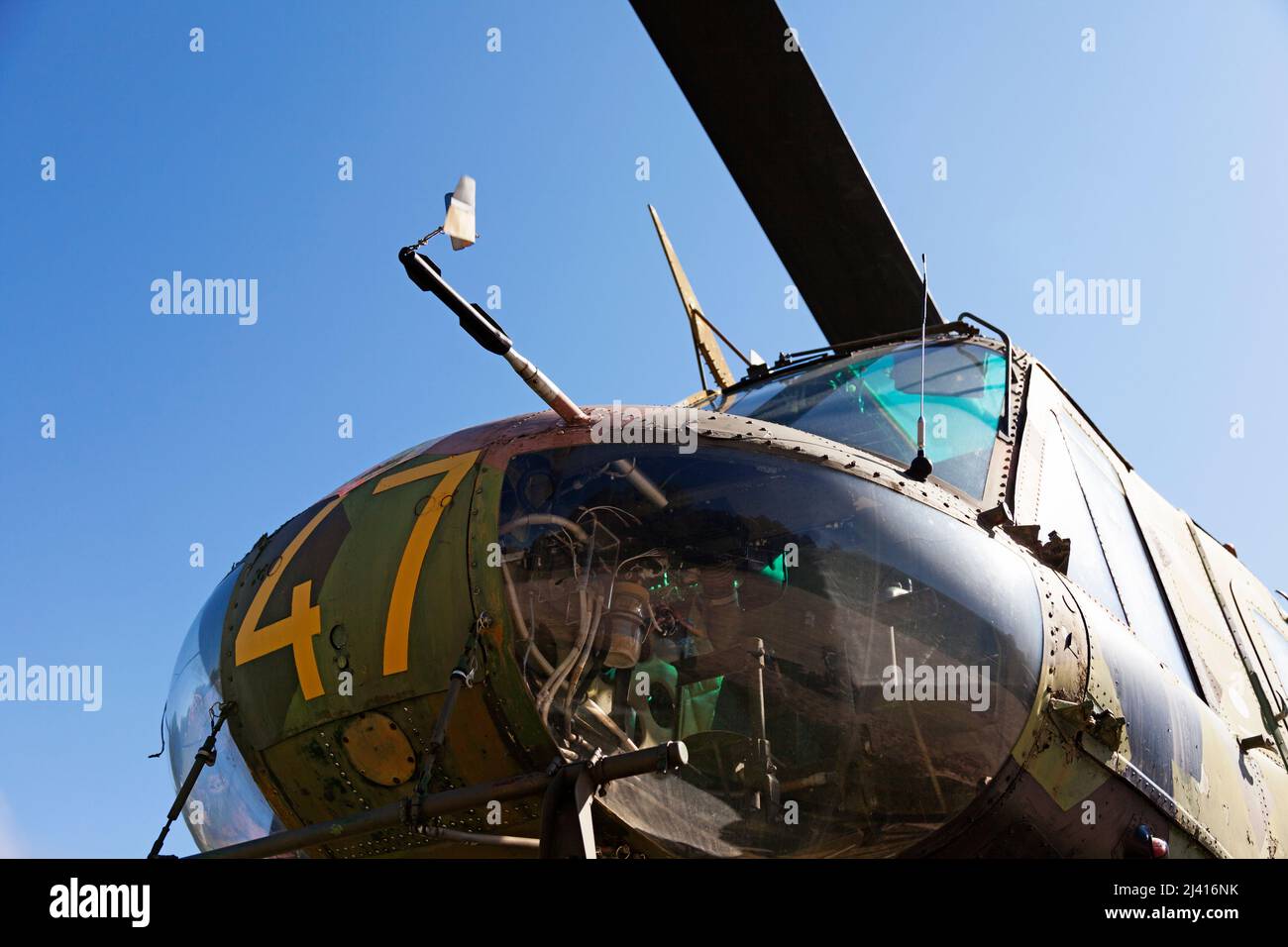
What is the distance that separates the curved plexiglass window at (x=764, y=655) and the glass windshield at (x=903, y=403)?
0.76 metres

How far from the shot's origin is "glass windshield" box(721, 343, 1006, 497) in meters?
4.40

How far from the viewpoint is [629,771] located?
3.00 metres

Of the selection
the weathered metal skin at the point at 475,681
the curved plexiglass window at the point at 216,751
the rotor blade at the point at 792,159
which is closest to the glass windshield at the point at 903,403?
the weathered metal skin at the point at 475,681

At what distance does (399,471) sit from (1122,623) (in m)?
2.53

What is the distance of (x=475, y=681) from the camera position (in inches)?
131

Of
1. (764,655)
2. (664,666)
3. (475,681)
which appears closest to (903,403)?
(764,655)

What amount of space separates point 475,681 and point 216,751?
3.58ft

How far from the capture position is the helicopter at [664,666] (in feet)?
11.1

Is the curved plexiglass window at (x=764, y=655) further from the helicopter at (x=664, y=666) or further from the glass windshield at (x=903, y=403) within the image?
the glass windshield at (x=903, y=403)

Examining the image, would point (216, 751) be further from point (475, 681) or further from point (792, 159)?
point (792, 159)

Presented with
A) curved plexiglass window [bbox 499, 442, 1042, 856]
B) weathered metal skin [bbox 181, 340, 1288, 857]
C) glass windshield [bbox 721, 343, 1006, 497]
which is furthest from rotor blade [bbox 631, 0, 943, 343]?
curved plexiglass window [bbox 499, 442, 1042, 856]

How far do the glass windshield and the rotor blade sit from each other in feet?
10.3
